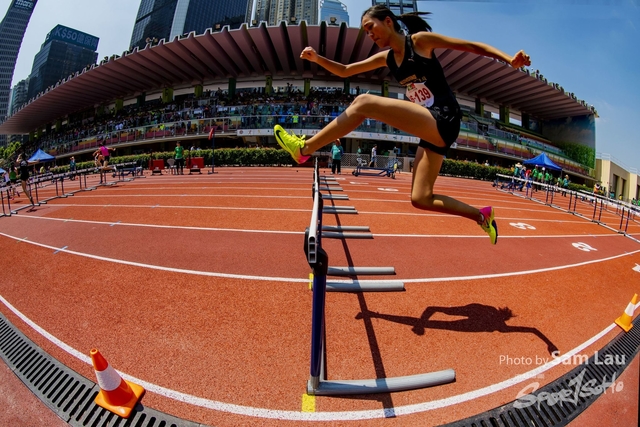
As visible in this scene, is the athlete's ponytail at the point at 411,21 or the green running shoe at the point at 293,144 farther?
the green running shoe at the point at 293,144

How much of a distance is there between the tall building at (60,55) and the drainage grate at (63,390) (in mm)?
137743

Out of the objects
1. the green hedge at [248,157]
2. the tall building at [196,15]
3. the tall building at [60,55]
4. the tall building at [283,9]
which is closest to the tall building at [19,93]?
the tall building at [60,55]

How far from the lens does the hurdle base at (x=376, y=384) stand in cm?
193

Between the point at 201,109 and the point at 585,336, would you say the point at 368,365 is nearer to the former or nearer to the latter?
the point at 585,336

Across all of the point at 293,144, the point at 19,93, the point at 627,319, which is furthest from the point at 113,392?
the point at 19,93

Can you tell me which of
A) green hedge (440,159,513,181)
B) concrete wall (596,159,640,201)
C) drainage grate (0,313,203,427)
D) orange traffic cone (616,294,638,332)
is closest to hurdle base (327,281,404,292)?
drainage grate (0,313,203,427)

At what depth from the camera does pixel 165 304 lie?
3.10m

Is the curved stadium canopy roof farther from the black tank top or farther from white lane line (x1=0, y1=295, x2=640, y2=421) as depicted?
white lane line (x1=0, y1=295, x2=640, y2=421)

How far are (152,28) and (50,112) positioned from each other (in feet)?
294

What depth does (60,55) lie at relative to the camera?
344 ft

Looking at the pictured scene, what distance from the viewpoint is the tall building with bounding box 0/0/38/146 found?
4048 inches

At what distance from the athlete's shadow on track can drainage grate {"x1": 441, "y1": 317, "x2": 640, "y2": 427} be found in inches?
12.2

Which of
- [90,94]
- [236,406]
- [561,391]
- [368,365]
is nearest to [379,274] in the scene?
[368,365]

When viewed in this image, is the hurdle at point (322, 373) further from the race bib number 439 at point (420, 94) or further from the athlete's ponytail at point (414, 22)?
the athlete's ponytail at point (414, 22)
